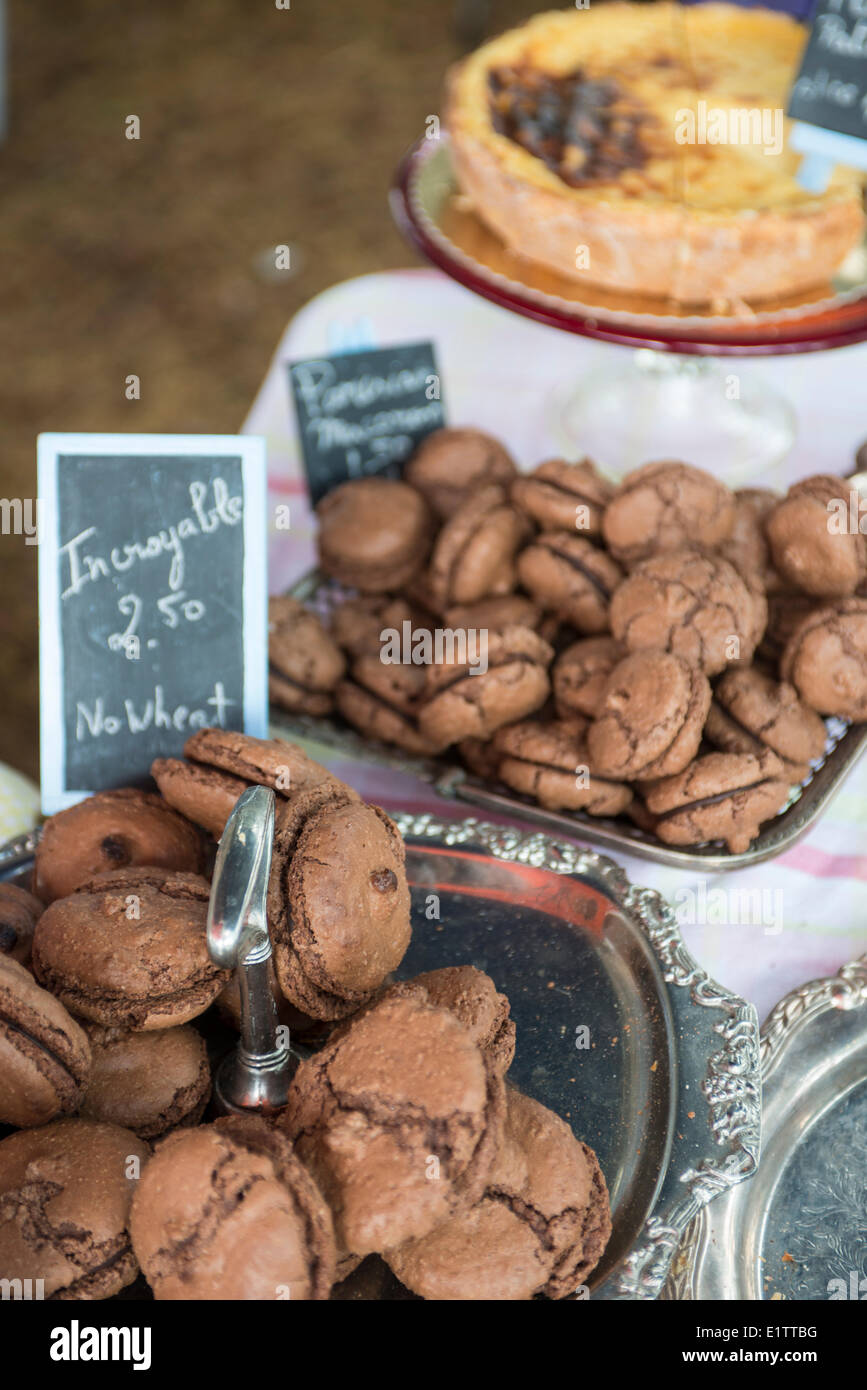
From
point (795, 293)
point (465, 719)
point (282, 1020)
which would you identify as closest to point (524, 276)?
point (795, 293)

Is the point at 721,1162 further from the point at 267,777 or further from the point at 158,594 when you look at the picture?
the point at 158,594

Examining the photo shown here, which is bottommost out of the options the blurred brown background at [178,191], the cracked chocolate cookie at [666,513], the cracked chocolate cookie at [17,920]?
the cracked chocolate cookie at [17,920]

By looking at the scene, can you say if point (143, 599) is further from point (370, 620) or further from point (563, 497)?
point (563, 497)

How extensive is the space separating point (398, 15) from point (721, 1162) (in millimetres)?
5918

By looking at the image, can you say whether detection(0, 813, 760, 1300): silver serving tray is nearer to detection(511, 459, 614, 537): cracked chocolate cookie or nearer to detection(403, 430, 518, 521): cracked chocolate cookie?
detection(511, 459, 614, 537): cracked chocolate cookie

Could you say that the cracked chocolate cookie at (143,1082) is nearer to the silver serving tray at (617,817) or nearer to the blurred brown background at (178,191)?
the silver serving tray at (617,817)

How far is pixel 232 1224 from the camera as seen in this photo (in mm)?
846

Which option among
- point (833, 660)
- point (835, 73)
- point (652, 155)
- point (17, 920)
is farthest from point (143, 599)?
point (652, 155)

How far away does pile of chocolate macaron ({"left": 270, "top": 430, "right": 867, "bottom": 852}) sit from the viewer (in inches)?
54.6

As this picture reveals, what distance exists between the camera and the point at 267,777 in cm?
115

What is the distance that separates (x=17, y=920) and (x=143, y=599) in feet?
1.19

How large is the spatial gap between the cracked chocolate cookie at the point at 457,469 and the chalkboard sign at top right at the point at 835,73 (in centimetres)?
64

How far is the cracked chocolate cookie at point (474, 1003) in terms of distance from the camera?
3.22ft

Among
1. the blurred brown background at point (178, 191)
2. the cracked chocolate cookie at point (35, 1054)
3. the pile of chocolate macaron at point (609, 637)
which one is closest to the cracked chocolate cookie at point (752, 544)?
the pile of chocolate macaron at point (609, 637)
